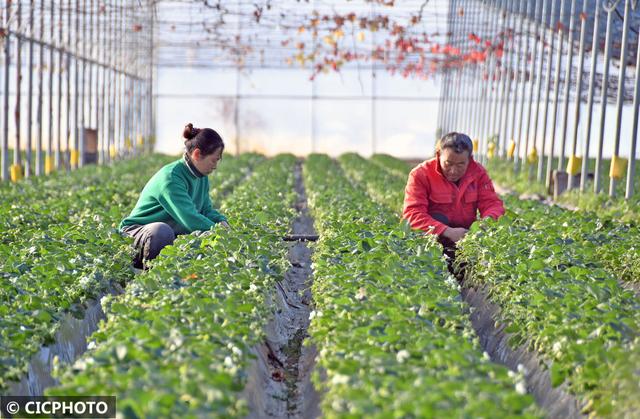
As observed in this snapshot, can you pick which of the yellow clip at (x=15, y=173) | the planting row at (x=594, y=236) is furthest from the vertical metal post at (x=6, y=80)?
the planting row at (x=594, y=236)

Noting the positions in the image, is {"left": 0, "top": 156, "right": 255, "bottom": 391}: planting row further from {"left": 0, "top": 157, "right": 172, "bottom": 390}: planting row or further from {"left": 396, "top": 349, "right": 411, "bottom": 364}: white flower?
{"left": 396, "top": 349, "right": 411, "bottom": 364}: white flower

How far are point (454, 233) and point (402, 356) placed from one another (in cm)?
407

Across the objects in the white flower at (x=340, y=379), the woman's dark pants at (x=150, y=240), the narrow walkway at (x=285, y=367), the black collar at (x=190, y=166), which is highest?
the black collar at (x=190, y=166)

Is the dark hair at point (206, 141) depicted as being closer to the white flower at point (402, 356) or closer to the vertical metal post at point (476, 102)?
the white flower at point (402, 356)

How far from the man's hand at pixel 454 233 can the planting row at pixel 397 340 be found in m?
0.82

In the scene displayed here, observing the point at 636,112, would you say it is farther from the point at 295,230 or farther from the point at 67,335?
the point at 67,335

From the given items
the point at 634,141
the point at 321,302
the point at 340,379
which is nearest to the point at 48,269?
the point at 321,302

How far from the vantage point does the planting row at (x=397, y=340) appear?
3420 mm

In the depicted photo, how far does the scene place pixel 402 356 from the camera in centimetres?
397

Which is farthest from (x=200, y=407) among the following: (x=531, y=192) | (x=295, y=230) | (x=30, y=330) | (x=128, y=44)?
(x=128, y=44)

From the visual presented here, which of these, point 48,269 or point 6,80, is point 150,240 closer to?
point 48,269

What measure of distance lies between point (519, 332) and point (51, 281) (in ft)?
9.16

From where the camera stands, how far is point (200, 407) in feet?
10.9

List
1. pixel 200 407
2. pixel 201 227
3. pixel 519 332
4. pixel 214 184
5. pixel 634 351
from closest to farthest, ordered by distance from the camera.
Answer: pixel 200 407, pixel 634 351, pixel 519 332, pixel 201 227, pixel 214 184
